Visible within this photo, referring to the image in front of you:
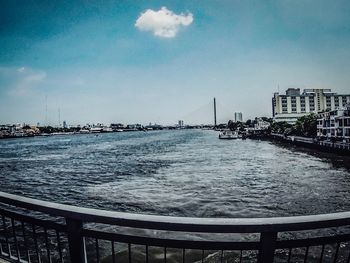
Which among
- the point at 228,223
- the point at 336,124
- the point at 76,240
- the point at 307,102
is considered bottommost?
the point at 76,240

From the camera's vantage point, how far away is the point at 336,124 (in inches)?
3130

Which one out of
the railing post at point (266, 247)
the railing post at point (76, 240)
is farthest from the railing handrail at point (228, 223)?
the railing post at point (76, 240)

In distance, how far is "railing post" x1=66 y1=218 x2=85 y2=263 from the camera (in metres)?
2.70

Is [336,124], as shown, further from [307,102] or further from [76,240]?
[307,102]

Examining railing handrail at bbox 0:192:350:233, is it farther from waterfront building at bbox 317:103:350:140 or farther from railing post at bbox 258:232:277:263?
waterfront building at bbox 317:103:350:140

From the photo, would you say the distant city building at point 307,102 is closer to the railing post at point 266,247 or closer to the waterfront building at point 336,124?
the waterfront building at point 336,124

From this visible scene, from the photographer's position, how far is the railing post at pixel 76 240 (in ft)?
8.84

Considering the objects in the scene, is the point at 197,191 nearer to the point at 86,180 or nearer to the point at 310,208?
the point at 310,208

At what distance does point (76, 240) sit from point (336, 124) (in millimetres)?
88032

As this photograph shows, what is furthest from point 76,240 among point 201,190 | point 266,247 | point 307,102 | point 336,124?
point 307,102

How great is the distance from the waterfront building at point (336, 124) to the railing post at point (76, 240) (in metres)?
78.8

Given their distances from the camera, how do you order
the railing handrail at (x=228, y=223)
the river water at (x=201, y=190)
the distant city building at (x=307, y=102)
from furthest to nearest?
1. the distant city building at (x=307, y=102)
2. the river water at (x=201, y=190)
3. the railing handrail at (x=228, y=223)

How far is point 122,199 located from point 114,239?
19.8 m

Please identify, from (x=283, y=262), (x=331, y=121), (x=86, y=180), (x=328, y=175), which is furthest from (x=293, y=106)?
(x=283, y=262)
